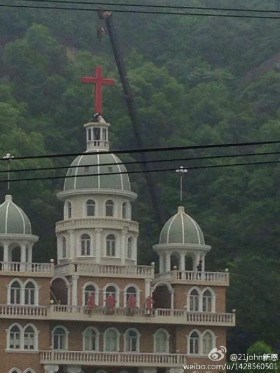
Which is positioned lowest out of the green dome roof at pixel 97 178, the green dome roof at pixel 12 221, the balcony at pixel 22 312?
the balcony at pixel 22 312

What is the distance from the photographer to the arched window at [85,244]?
72.7 meters

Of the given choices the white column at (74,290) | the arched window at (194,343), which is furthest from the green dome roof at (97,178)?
the arched window at (194,343)

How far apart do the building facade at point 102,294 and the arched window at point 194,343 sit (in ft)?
0.20

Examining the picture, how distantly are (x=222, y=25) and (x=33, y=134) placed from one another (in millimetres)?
36647

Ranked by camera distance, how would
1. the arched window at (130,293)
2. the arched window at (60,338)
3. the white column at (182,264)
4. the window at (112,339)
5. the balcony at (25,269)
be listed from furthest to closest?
the white column at (182,264) < the arched window at (130,293) < the window at (112,339) < the arched window at (60,338) < the balcony at (25,269)

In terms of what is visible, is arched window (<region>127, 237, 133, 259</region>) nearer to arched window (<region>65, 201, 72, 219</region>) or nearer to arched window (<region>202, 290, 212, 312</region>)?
arched window (<region>65, 201, 72, 219</region>)

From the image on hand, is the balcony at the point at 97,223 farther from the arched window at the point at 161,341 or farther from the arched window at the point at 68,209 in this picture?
the arched window at the point at 161,341

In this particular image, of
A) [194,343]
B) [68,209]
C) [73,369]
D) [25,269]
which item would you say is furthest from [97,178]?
[73,369]

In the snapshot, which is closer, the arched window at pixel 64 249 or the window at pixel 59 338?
the window at pixel 59 338

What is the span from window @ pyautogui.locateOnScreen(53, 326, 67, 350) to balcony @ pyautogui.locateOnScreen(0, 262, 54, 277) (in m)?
2.57

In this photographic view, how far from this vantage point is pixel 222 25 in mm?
126938

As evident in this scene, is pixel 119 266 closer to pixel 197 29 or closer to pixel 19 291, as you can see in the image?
pixel 19 291

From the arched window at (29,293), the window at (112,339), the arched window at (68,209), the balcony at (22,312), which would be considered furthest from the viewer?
the arched window at (68,209)

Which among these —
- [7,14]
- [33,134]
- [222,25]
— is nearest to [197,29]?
Result: [222,25]
